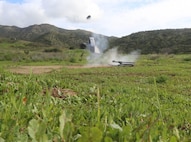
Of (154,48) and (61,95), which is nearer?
(61,95)

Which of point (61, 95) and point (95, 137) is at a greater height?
point (95, 137)

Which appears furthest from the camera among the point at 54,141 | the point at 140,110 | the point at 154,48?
the point at 154,48

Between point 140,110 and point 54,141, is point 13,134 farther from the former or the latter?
point 140,110

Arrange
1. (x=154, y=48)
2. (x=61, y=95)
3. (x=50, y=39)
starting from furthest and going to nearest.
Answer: (x=50, y=39) → (x=154, y=48) → (x=61, y=95)

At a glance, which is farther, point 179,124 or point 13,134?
point 179,124

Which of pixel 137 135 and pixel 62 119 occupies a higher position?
pixel 62 119

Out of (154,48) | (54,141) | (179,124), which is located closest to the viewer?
(54,141)

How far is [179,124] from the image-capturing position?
3102 mm

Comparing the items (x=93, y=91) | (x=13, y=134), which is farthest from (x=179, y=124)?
(x=93, y=91)

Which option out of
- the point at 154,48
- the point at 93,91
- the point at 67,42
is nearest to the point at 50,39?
the point at 67,42

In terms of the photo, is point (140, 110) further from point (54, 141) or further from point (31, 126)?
point (31, 126)

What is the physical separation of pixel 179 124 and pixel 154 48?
332ft

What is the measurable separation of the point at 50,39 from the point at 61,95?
160490 mm

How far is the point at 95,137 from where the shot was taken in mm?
1155
